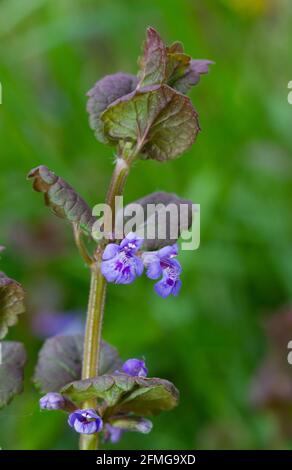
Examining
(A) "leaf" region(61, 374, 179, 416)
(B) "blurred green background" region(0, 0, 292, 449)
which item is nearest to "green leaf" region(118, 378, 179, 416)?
(A) "leaf" region(61, 374, 179, 416)

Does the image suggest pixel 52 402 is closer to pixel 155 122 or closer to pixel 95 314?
pixel 95 314

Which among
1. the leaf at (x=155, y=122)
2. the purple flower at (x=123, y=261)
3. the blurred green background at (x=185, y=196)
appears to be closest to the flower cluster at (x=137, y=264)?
the purple flower at (x=123, y=261)

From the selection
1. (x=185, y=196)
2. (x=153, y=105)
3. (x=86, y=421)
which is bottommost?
(x=86, y=421)

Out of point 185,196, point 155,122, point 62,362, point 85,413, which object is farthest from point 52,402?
point 185,196

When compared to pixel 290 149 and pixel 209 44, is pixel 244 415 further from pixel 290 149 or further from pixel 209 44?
pixel 209 44

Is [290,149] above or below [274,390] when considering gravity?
above
